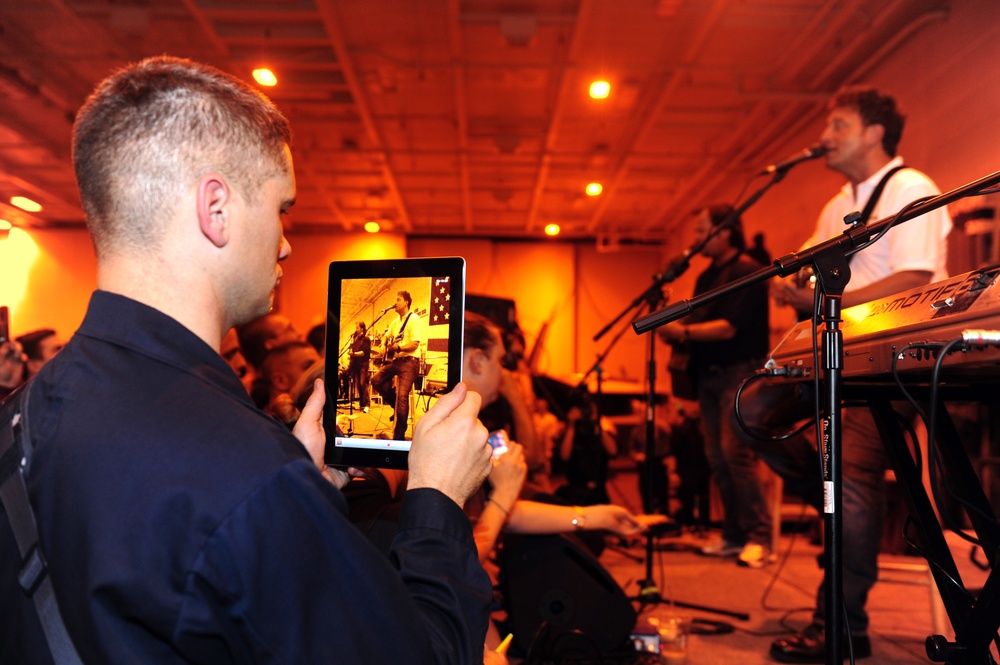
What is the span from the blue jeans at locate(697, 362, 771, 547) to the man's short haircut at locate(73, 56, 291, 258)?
3.02 m

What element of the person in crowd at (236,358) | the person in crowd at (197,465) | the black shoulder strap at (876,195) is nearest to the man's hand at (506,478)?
the person in crowd at (197,465)

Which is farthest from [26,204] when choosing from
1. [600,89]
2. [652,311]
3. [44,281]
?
[652,311]

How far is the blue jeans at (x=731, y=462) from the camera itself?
353 cm

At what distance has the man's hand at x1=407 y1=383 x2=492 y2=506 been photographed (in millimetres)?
875

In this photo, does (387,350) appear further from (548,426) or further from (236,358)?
(548,426)

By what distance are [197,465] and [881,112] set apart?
2549 mm

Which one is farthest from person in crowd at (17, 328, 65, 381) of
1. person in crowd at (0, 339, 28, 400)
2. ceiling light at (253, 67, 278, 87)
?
ceiling light at (253, 67, 278, 87)

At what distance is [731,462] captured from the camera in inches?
140

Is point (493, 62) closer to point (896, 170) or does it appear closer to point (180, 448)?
point (896, 170)

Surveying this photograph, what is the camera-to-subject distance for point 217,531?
62 centimetres

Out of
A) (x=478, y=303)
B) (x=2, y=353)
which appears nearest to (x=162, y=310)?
(x=2, y=353)

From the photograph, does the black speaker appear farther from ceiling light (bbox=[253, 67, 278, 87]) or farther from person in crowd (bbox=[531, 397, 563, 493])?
ceiling light (bbox=[253, 67, 278, 87])

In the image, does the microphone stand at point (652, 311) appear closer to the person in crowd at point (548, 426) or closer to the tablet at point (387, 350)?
the person in crowd at point (548, 426)

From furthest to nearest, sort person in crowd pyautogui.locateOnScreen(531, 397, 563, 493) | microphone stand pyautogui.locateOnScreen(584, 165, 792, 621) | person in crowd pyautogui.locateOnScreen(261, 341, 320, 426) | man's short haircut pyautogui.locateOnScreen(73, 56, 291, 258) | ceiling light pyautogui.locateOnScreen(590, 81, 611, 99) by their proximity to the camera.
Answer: ceiling light pyautogui.locateOnScreen(590, 81, 611, 99) → person in crowd pyautogui.locateOnScreen(531, 397, 563, 493) → person in crowd pyautogui.locateOnScreen(261, 341, 320, 426) → microphone stand pyautogui.locateOnScreen(584, 165, 792, 621) → man's short haircut pyautogui.locateOnScreen(73, 56, 291, 258)
